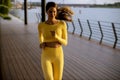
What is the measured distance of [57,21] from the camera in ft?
8.96

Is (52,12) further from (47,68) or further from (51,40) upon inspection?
(47,68)

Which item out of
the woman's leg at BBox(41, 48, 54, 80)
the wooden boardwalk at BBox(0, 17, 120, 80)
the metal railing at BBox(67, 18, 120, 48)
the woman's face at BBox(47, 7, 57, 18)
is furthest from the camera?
the metal railing at BBox(67, 18, 120, 48)

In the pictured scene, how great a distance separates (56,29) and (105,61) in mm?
3488

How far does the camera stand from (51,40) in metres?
2.71

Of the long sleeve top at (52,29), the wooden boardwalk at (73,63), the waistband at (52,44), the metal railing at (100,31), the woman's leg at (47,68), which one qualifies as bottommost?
the wooden boardwalk at (73,63)

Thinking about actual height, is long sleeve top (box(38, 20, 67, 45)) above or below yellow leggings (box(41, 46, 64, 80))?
above

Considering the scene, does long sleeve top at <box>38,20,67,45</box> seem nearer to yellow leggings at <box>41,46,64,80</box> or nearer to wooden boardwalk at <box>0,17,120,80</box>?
yellow leggings at <box>41,46,64,80</box>

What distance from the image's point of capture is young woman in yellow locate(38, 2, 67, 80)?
106 inches

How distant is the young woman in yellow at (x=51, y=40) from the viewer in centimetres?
268

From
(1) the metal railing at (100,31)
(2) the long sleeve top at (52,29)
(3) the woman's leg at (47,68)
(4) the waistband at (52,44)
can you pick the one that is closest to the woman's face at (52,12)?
(2) the long sleeve top at (52,29)

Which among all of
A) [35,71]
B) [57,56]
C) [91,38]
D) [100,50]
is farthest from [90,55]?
[57,56]

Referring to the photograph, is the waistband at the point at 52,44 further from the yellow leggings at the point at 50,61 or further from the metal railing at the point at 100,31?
the metal railing at the point at 100,31

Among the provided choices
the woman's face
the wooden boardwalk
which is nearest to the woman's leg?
the woman's face

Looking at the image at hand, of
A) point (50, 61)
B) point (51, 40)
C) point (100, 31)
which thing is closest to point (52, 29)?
point (51, 40)
